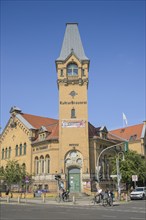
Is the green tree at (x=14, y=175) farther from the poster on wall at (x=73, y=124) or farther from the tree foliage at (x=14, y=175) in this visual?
the poster on wall at (x=73, y=124)

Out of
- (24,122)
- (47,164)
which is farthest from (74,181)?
(24,122)

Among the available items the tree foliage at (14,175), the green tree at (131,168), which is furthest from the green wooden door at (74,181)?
the tree foliage at (14,175)

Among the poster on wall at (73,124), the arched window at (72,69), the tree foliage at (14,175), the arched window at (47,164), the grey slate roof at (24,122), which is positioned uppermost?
the arched window at (72,69)

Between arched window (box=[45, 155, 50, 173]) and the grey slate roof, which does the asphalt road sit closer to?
arched window (box=[45, 155, 50, 173])

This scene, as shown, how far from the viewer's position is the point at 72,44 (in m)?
53.9

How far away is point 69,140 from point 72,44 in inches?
719

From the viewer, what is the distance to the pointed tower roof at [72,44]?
172ft

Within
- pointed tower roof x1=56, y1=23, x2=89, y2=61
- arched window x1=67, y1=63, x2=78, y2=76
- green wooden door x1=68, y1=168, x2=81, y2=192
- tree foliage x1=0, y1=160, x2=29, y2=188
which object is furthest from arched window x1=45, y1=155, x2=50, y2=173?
pointed tower roof x1=56, y1=23, x2=89, y2=61

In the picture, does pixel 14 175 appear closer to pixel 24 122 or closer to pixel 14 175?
pixel 14 175

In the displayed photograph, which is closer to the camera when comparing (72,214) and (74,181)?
(72,214)

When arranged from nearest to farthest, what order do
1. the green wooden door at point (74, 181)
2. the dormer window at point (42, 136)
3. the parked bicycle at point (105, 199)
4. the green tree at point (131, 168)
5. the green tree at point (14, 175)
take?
the parked bicycle at point (105, 199) < the green wooden door at point (74, 181) < the green tree at point (14, 175) < the green tree at point (131, 168) < the dormer window at point (42, 136)

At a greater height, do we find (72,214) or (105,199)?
(72,214)

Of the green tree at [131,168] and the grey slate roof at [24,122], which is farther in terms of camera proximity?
the grey slate roof at [24,122]

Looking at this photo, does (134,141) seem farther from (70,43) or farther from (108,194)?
(108,194)
